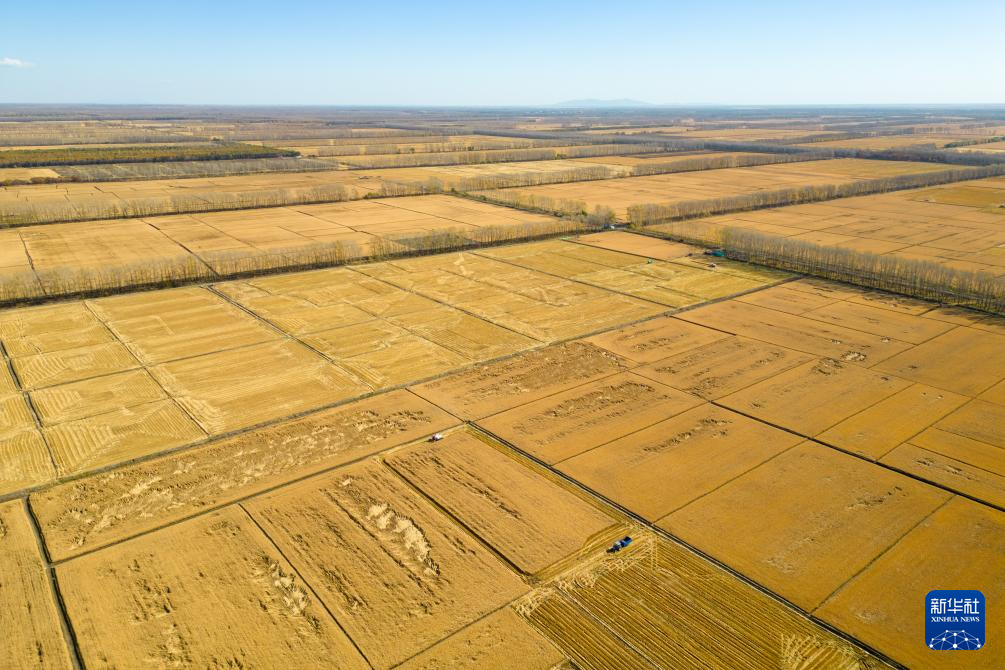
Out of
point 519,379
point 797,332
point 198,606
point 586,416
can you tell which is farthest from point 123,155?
point 198,606

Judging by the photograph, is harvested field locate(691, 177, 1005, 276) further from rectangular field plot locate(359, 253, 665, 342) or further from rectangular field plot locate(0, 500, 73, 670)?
rectangular field plot locate(0, 500, 73, 670)

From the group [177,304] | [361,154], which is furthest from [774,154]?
[177,304]

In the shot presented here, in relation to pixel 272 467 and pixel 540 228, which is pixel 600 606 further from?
pixel 540 228

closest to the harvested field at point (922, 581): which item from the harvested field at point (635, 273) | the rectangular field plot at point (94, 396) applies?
the harvested field at point (635, 273)

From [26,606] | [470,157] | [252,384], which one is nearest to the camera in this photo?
[26,606]

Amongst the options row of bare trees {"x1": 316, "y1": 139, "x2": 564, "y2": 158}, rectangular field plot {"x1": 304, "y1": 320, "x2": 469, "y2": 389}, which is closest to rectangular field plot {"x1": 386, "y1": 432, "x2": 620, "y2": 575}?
rectangular field plot {"x1": 304, "y1": 320, "x2": 469, "y2": 389}

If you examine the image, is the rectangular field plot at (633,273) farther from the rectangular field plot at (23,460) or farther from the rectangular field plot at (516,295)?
the rectangular field plot at (23,460)

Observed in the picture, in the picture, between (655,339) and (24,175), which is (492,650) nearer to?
(655,339)
